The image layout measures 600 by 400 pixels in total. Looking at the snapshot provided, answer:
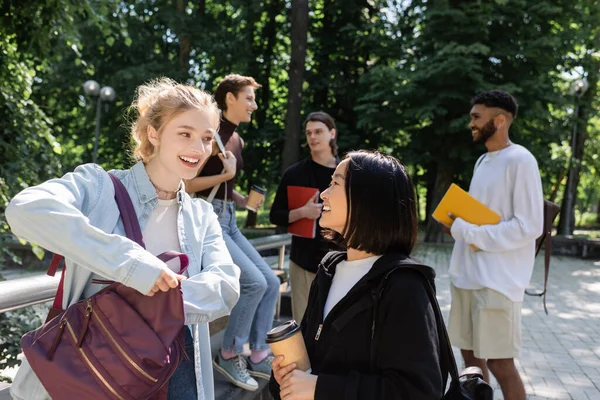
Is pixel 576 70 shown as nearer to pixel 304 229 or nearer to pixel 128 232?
pixel 304 229

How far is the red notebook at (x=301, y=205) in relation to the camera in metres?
4.38

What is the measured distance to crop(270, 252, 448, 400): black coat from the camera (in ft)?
5.18

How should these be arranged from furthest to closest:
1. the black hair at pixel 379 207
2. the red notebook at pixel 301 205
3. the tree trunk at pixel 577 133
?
the tree trunk at pixel 577 133, the red notebook at pixel 301 205, the black hair at pixel 379 207

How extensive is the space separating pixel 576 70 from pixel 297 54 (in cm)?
845

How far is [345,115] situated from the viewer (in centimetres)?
1880

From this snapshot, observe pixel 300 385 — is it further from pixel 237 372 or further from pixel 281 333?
pixel 237 372

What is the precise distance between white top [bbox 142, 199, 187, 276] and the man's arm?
216 cm

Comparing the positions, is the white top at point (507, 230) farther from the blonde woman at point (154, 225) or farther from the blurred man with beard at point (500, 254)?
the blonde woman at point (154, 225)

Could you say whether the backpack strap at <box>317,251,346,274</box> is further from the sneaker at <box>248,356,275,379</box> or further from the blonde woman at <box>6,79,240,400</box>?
the sneaker at <box>248,356,275,379</box>

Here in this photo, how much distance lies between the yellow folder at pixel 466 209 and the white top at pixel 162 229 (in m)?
2.03

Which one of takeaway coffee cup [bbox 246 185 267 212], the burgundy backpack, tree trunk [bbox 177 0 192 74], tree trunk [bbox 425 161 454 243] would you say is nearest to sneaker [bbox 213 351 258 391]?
takeaway coffee cup [bbox 246 185 267 212]

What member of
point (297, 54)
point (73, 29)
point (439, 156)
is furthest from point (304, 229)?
point (439, 156)

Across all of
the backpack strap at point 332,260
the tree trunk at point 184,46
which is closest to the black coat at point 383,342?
the backpack strap at point 332,260

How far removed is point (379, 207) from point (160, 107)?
0.86 meters
